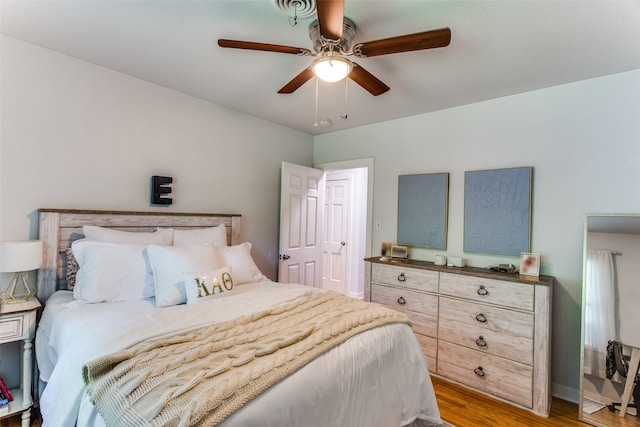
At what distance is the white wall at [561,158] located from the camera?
233 centimetres

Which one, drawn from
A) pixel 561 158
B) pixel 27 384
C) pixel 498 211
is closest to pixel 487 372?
pixel 498 211

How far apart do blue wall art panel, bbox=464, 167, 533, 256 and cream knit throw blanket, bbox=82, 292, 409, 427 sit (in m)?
1.76

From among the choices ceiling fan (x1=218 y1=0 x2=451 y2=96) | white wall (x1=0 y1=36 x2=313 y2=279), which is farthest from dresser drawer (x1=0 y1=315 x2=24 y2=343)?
ceiling fan (x1=218 y1=0 x2=451 y2=96)

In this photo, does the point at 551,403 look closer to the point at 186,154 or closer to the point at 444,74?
the point at 444,74

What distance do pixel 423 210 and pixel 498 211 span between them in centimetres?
72

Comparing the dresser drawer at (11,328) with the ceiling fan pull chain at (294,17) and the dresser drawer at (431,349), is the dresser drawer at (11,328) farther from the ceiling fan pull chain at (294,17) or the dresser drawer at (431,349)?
the dresser drawer at (431,349)

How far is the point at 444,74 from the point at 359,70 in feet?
2.92

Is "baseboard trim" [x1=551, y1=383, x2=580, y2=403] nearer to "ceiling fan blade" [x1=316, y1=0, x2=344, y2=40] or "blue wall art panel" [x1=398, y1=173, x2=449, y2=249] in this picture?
"blue wall art panel" [x1=398, y1=173, x2=449, y2=249]

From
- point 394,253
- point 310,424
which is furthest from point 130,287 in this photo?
point 394,253

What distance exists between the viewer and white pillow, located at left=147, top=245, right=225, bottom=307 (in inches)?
80.4

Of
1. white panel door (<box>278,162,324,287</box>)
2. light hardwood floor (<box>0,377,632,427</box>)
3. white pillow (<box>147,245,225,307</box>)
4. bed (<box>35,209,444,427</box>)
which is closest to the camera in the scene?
bed (<box>35,209,444,427</box>)

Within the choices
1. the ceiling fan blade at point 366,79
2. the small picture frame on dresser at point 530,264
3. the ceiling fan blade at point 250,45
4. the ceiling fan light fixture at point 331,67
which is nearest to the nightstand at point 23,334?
the ceiling fan blade at point 250,45

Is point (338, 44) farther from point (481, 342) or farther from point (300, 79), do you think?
point (481, 342)

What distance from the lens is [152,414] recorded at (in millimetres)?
976
